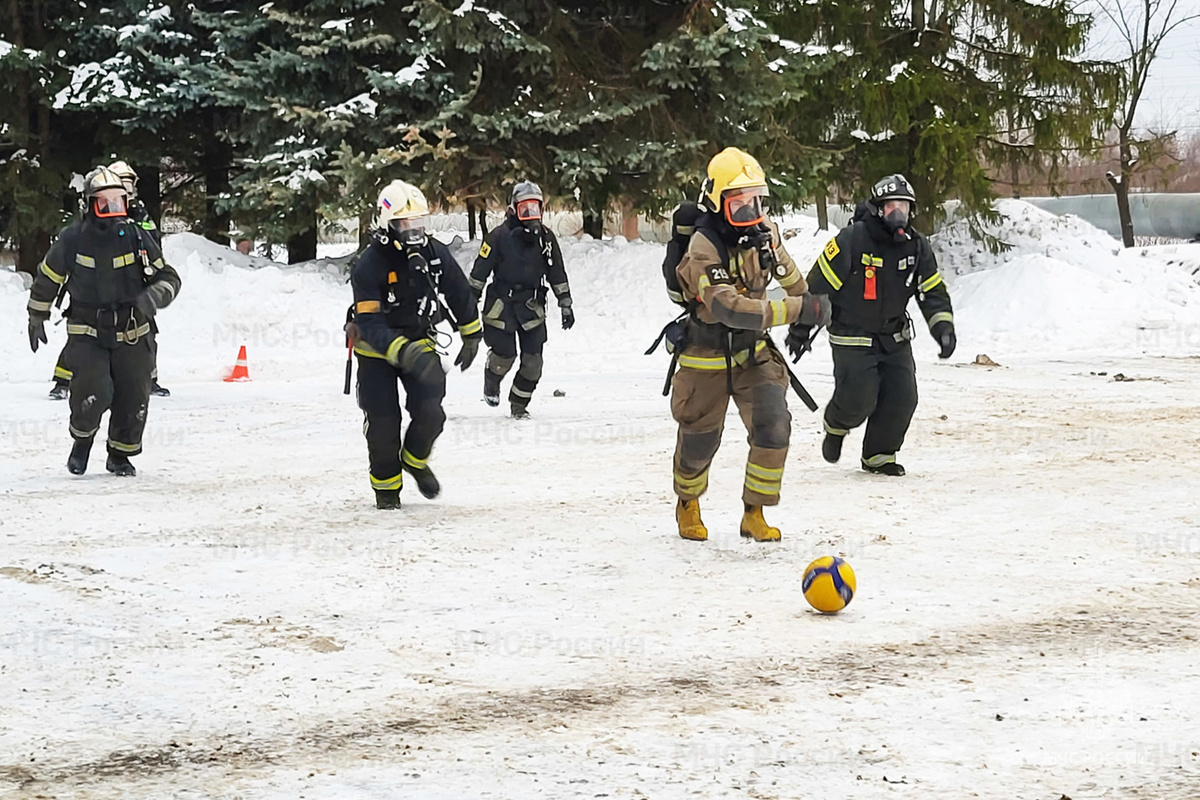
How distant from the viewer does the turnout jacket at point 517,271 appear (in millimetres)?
13039

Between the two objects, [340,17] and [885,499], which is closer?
[885,499]

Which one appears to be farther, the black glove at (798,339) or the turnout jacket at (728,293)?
the black glove at (798,339)

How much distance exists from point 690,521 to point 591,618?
1729mm

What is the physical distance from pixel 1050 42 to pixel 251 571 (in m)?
20.6

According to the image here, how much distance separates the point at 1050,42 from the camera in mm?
24672

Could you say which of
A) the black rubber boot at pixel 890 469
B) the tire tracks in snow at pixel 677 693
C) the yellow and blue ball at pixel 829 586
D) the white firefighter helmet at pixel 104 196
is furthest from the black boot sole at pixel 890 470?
the white firefighter helmet at pixel 104 196

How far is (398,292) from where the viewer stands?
346 inches

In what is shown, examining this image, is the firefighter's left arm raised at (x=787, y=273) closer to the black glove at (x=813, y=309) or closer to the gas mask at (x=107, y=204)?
the black glove at (x=813, y=309)

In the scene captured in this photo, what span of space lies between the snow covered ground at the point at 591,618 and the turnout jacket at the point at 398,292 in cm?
106

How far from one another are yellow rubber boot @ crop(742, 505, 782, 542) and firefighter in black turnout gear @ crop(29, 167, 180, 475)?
14.8 feet

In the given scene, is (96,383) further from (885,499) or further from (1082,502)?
(1082,502)

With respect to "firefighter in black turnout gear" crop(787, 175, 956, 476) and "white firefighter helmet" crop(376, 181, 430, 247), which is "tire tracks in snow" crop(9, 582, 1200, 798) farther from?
"white firefighter helmet" crop(376, 181, 430, 247)

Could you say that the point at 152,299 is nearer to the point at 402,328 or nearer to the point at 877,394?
the point at 402,328

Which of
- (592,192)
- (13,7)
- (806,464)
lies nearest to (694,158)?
(592,192)
